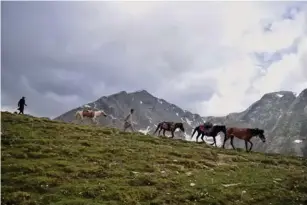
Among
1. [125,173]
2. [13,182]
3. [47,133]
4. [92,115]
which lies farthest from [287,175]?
[92,115]

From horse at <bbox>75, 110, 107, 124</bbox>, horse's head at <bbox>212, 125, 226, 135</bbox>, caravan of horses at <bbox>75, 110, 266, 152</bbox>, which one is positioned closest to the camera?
caravan of horses at <bbox>75, 110, 266, 152</bbox>

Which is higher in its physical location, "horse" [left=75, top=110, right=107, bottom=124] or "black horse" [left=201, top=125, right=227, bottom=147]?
"horse" [left=75, top=110, right=107, bottom=124]

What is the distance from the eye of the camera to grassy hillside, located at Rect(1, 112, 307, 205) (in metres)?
27.3

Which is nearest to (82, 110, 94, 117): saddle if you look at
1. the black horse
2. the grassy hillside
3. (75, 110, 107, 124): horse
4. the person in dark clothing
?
(75, 110, 107, 124): horse

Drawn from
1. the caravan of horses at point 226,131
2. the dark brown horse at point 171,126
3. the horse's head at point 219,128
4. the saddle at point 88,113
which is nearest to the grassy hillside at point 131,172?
the caravan of horses at point 226,131

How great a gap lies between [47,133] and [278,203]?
26.0m

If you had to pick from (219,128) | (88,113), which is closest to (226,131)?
(219,128)

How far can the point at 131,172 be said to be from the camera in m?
32.5

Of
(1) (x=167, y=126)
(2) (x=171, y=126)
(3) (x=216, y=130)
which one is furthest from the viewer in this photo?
(1) (x=167, y=126)

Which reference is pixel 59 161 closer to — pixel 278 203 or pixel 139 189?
pixel 139 189

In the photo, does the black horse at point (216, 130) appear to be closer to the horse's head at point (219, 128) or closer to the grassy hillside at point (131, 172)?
the horse's head at point (219, 128)

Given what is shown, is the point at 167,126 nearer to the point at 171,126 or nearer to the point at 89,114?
the point at 171,126

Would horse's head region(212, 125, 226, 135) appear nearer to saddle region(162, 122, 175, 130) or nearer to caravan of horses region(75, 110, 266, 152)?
caravan of horses region(75, 110, 266, 152)

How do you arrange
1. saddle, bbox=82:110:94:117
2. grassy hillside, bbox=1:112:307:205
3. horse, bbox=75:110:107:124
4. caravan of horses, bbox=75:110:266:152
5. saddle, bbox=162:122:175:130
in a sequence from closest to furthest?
grassy hillside, bbox=1:112:307:205, caravan of horses, bbox=75:110:266:152, saddle, bbox=162:122:175:130, horse, bbox=75:110:107:124, saddle, bbox=82:110:94:117
